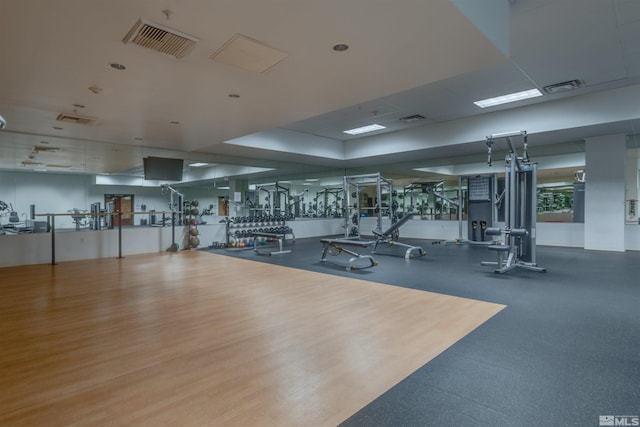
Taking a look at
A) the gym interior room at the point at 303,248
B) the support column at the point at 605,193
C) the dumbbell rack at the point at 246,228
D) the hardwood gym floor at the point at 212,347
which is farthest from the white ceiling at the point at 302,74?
the hardwood gym floor at the point at 212,347

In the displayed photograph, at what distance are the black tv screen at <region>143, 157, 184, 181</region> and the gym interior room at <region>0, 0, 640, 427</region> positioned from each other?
2.2 inches

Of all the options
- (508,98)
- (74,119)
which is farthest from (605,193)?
(74,119)

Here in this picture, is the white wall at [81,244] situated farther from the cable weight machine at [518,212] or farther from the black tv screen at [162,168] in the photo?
the cable weight machine at [518,212]

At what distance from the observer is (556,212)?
9.48 m

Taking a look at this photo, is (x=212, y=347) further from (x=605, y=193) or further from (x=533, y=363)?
(x=605, y=193)

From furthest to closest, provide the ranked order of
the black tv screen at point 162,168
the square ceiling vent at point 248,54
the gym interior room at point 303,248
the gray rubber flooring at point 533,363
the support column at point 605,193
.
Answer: the black tv screen at point 162,168 < the support column at point 605,193 < the square ceiling vent at point 248,54 < the gym interior room at point 303,248 < the gray rubber flooring at point 533,363

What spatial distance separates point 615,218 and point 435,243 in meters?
3.60

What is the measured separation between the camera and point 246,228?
8.48 m

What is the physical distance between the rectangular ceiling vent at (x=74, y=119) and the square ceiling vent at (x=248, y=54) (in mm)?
3187

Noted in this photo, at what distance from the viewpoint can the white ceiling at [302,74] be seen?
2.50 m

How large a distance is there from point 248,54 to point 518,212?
4.76 meters

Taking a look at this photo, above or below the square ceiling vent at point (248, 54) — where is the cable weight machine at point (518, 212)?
below

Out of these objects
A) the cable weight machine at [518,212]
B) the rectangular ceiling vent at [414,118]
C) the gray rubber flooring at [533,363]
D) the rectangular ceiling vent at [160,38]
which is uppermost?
the rectangular ceiling vent at [414,118]

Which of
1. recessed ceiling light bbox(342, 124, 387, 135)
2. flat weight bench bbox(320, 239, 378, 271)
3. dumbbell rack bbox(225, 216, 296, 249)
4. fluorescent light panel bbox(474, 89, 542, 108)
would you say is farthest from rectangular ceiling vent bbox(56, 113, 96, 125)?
fluorescent light panel bbox(474, 89, 542, 108)
